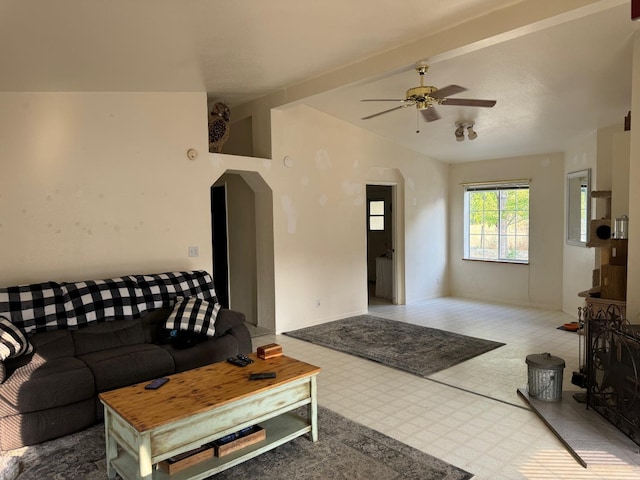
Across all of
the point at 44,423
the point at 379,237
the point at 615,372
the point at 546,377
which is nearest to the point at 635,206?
the point at 615,372

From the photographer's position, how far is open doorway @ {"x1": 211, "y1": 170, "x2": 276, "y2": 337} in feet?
18.2

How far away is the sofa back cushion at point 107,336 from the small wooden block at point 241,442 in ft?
5.12

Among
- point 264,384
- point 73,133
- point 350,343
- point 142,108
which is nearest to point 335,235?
point 350,343

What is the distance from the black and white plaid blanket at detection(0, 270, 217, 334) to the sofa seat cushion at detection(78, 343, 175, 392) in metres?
0.33

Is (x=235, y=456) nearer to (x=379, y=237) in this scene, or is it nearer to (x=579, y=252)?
(x=579, y=252)

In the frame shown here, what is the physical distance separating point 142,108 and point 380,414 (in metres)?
3.47

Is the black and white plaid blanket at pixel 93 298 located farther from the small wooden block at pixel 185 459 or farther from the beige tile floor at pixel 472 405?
the small wooden block at pixel 185 459

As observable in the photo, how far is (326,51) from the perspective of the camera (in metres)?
3.83

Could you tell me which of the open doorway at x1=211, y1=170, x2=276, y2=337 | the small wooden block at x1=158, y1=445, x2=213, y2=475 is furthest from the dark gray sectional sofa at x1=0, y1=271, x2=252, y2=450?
the open doorway at x1=211, y1=170, x2=276, y2=337

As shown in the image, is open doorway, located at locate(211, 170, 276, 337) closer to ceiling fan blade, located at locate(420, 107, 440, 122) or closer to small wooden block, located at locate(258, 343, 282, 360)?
ceiling fan blade, located at locate(420, 107, 440, 122)

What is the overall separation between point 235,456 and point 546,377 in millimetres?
2260

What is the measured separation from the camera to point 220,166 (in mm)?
4906

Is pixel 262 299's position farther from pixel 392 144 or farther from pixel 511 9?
pixel 511 9

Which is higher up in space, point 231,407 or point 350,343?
point 231,407
